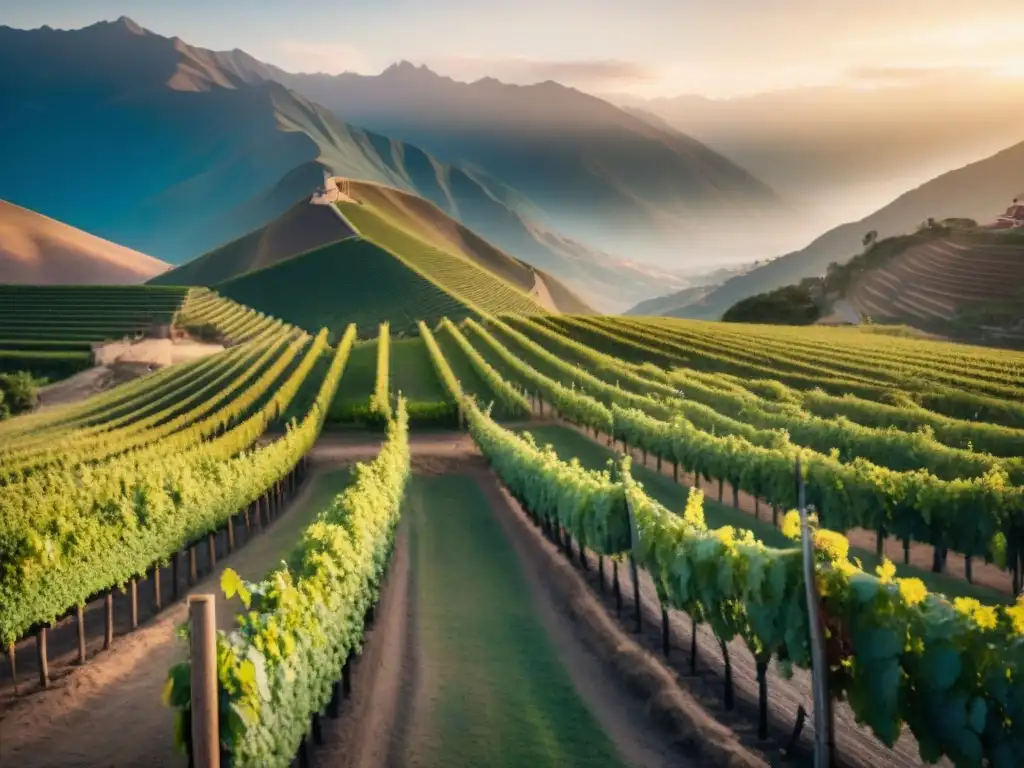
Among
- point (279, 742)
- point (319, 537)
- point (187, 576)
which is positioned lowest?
point (187, 576)

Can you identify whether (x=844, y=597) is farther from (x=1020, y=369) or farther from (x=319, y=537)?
(x=1020, y=369)

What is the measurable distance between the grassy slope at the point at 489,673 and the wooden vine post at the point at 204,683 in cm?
483

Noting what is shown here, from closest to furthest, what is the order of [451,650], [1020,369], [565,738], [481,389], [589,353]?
[565,738] < [451,650] < [1020,369] < [481,389] < [589,353]

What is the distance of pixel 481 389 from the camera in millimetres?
57812

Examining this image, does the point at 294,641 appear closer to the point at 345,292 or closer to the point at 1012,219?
the point at 345,292

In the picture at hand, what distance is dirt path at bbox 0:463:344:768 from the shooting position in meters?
13.2

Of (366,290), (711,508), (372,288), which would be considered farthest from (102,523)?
(372,288)

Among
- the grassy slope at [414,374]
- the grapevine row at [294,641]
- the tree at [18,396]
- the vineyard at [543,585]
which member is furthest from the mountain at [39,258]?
the grapevine row at [294,641]

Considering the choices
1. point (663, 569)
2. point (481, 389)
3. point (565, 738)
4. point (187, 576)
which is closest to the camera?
point (565, 738)

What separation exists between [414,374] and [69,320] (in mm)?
51166

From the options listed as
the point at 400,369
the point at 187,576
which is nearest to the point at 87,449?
the point at 187,576

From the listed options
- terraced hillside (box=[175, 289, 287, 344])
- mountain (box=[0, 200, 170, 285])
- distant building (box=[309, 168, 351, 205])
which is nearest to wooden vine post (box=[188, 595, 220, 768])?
terraced hillside (box=[175, 289, 287, 344])

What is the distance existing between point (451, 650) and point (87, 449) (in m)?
24.8

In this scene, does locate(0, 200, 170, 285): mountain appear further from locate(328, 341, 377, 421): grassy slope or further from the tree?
locate(328, 341, 377, 421): grassy slope
